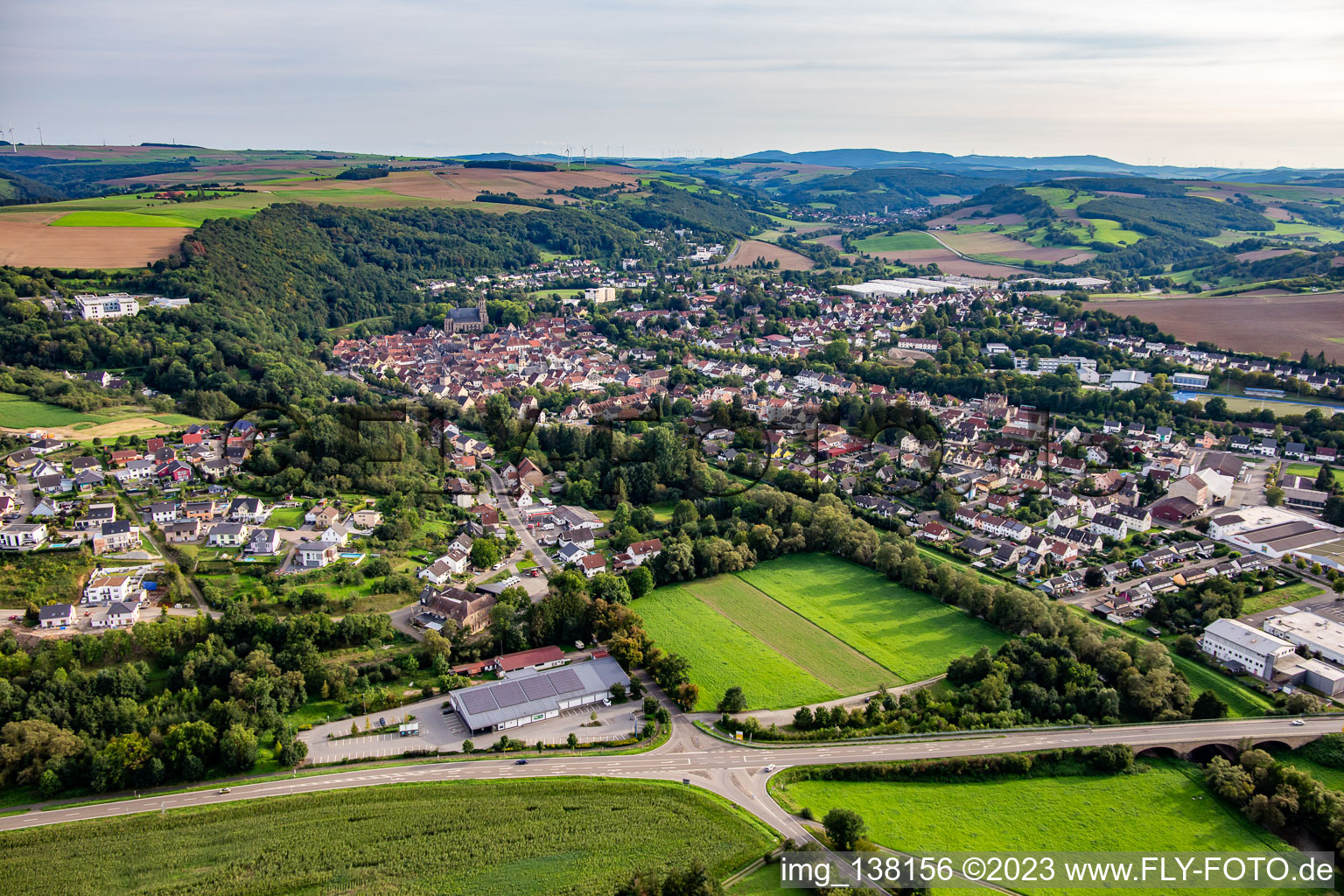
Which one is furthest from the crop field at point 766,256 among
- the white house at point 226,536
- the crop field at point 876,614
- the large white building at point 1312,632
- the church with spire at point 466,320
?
the white house at point 226,536

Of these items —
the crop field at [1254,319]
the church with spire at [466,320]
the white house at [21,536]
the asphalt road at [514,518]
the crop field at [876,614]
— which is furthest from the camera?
the church with spire at [466,320]

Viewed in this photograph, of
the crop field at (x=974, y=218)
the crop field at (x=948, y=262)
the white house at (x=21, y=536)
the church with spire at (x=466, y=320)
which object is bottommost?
the white house at (x=21, y=536)

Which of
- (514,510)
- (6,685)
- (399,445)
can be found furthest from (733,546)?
(6,685)

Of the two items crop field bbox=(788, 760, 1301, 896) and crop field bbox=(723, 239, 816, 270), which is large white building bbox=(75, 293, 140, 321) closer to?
crop field bbox=(788, 760, 1301, 896)

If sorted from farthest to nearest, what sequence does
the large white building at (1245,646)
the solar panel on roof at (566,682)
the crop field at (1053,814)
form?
the large white building at (1245,646)
the solar panel on roof at (566,682)
the crop field at (1053,814)

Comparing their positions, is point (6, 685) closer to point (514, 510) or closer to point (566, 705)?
point (566, 705)

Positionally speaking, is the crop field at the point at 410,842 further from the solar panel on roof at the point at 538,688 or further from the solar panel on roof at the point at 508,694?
the solar panel on roof at the point at 538,688

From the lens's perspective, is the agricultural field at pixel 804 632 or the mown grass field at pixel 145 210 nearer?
the agricultural field at pixel 804 632

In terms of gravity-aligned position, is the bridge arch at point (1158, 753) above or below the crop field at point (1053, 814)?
above
